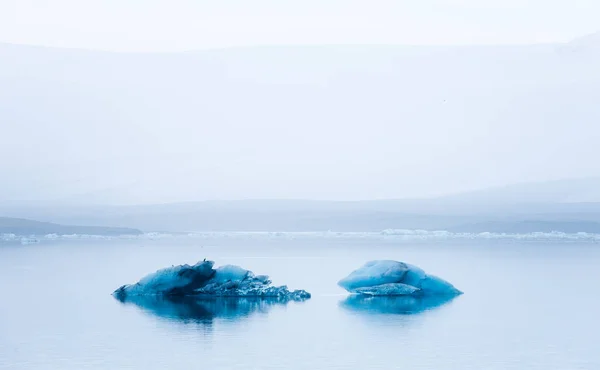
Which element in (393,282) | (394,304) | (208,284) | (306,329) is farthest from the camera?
(393,282)

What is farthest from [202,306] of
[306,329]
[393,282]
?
[393,282]

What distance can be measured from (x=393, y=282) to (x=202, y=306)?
21.1ft

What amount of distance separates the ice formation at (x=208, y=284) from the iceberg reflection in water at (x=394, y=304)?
1.82 metres

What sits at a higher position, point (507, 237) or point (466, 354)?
point (507, 237)

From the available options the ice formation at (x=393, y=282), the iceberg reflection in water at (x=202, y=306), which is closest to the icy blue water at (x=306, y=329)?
the iceberg reflection in water at (x=202, y=306)

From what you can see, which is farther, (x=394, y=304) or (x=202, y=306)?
(x=394, y=304)

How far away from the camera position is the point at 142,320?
966 inches

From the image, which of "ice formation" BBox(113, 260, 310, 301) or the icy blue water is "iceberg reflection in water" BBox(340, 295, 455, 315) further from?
"ice formation" BBox(113, 260, 310, 301)

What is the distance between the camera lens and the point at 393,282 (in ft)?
101

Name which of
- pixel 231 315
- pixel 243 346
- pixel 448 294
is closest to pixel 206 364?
pixel 243 346

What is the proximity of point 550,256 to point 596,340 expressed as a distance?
4100 cm

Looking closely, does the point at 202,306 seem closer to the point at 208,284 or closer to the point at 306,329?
the point at 208,284

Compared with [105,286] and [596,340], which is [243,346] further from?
[105,286]

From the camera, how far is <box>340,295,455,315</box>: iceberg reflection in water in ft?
88.3
